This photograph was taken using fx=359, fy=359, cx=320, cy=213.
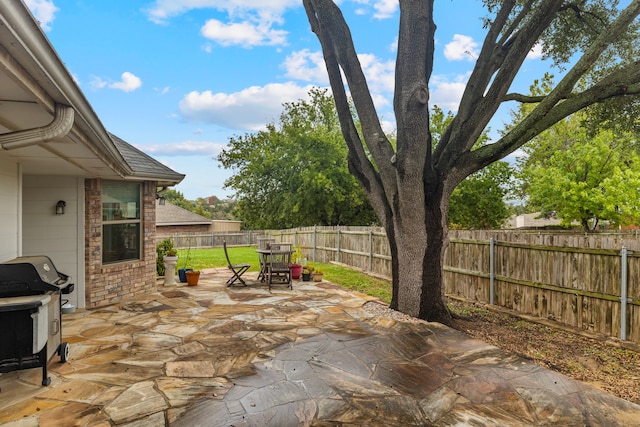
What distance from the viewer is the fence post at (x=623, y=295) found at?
4488 mm

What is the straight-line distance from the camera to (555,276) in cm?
536

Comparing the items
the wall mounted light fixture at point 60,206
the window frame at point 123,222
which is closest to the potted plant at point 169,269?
the window frame at point 123,222

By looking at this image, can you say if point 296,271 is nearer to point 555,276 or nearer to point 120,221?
point 120,221

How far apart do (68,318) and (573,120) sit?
909 inches

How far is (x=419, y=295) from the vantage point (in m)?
5.40

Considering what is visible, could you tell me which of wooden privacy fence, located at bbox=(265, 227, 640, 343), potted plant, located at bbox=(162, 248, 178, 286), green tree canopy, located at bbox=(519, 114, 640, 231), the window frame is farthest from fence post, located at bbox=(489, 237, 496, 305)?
green tree canopy, located at bbox=(519, 114, 640, 231)

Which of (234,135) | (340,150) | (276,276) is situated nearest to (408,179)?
(276,276)

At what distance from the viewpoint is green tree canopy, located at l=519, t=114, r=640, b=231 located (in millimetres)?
15922

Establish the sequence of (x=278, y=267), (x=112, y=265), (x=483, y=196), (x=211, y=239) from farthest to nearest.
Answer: (x=211, y=239) < (x=483, y=196) < (x=278, y=267) < (x=112, y=265)

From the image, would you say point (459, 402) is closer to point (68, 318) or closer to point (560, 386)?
point (560, 386)

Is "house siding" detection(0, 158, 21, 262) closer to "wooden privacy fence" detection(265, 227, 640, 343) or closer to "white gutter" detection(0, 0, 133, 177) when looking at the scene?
"white gutter" detection(0, 0, 133, 177)

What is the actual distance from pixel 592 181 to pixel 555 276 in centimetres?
1519

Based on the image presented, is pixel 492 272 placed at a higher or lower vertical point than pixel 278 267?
higher

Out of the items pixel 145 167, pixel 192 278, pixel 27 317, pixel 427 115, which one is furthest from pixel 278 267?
pixel 27 317
